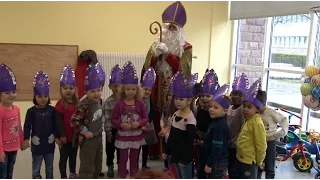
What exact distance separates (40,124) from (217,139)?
117 centimetres

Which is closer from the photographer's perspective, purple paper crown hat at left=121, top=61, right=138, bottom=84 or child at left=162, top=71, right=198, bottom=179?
child at left=162, top=71, right=198, bottom=179

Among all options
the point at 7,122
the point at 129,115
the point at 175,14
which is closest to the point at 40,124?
the point at 7,122

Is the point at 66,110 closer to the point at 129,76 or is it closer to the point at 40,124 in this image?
the point at 40,124

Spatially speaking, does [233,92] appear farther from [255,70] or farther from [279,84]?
[255,70]

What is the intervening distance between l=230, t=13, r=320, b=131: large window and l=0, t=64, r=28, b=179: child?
A: 9.56ft

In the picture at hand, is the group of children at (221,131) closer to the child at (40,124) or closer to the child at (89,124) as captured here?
the child at (89,124)

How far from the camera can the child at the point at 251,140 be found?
198cm

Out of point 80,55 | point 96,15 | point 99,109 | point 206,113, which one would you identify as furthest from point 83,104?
point 96,15

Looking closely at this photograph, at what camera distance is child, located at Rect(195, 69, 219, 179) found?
7.38 feet

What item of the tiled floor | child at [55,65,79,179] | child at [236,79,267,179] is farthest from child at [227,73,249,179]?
child at [55,65,79,179]

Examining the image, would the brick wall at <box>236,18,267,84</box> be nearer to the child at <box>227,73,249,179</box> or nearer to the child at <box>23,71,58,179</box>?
the child at <box>227,73,249,179</box>

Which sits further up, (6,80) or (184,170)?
(6,80)

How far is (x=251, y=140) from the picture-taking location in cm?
201

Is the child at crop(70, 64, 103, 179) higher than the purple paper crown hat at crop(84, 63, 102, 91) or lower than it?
lower
